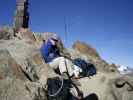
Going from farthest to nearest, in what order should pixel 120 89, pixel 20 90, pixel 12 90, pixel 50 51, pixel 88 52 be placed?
pixel 88 52
pixel 120 89
pixel 50 51
pixel 20 90
pixel 12 90

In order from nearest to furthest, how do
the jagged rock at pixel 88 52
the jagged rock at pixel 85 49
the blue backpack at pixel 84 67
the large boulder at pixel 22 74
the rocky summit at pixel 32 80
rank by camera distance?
1. the large boulder at pixel 22 74
2. the rocky summit at pixel 32 80
3. the blue backpack at pixel 84 67
4. the jagged rock at pixel 88 52
5. the jagged rock at pixel 85 49

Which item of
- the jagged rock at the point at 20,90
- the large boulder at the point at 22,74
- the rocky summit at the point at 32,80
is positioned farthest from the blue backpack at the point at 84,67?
the jagged rock at the point at 20,90

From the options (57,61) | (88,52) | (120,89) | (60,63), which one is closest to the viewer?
(60,63)

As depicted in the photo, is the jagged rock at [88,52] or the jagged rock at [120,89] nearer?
the jagged rock at [120,89]

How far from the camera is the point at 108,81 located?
48.4 feet

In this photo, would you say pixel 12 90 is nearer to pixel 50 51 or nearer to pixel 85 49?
pixel 50 51

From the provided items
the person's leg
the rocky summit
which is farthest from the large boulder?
the person's leg

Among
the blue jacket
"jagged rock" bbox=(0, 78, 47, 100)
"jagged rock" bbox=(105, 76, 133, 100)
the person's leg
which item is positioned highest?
the blue jacket

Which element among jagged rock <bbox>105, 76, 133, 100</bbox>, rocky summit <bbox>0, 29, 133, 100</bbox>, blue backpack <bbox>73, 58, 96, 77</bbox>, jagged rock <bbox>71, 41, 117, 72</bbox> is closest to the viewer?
rocky summit <bbox>0, 29, 133, 100</bbox>

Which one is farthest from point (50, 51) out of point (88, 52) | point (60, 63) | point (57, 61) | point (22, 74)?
point (88, 52)

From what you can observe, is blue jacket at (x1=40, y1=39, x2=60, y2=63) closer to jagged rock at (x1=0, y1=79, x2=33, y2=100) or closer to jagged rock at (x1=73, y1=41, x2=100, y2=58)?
jagged rock at (x1=0, y1=79, x2=33, y2=100)

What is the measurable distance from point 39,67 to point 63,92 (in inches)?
156

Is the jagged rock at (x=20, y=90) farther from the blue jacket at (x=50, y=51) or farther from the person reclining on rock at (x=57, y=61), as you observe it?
the blue jacket at (x=50, y=51)

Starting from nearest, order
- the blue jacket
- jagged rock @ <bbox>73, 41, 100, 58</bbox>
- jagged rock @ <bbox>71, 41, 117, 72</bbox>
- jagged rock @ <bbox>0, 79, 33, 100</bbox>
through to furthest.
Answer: jagged rock @ <bbox>0, 79, 33, 100</bbox> → the blue jacket → jagged rock @ <bbox>71, 41, 117, 72</bbox> → jagged rock @ <bbox>73, 41, 100, 58</bbox>
